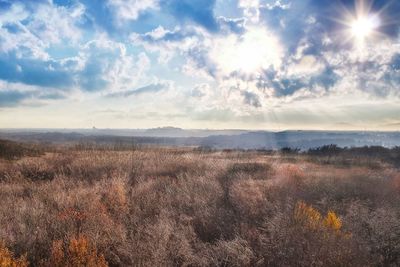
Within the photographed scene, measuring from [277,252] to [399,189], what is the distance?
8579 millimetres

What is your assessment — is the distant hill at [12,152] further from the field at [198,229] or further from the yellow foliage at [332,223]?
the yellow foliage at [332,223]

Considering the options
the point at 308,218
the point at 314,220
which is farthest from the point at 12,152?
the point at 314,220

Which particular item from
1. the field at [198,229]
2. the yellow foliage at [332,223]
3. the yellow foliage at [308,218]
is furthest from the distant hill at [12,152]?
the yellow foliage at [332,223]

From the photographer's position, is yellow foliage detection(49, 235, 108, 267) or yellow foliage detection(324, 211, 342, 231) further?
yellow foliage detection(324, 211, 342, 231)

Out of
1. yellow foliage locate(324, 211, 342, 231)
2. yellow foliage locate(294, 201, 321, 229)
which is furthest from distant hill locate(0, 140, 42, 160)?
yellow foliage locate(324, 211, 342, 231)

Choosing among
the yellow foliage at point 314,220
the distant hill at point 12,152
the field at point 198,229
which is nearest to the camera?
the field at point 198,229

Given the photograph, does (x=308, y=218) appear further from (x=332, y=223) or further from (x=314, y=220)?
(x=332, y=223)

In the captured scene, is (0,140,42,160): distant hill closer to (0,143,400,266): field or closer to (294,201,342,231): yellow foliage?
(0,143,400,266): field

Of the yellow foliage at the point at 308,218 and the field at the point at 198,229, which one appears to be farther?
the yellow foliage at the point at 308,218

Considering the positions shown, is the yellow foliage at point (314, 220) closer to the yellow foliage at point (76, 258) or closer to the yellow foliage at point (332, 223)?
the yellow foliage at point (332, 223)

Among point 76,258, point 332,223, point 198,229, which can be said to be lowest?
point 198,229

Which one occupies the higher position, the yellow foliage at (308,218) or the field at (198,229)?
the yellow foliage at (308,218)

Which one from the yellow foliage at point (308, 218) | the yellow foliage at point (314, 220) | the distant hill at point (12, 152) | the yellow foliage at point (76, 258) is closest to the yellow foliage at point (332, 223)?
the yellow foliage at point (314, 220)

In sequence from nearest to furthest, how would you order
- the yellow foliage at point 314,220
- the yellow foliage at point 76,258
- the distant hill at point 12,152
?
the yellow foliage at point 76,258, the yellow foliage at point 314,220, the distant hill at point 12,152
